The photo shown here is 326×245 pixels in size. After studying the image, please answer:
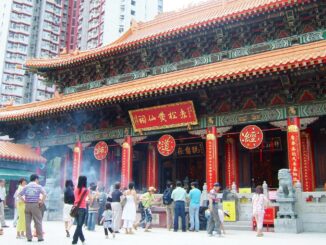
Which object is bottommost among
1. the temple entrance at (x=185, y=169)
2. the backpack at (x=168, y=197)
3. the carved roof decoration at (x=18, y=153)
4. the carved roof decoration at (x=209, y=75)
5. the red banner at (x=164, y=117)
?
the backpack at (x=168, y=197)

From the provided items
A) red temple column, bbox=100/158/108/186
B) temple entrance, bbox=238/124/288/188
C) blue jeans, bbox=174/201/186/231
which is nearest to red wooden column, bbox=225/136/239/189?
temple entrance, bbox=238/124/288/188

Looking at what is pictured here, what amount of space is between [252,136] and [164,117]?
3793 millimetres

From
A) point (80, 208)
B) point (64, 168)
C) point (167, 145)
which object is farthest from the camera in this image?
point (64, 168)

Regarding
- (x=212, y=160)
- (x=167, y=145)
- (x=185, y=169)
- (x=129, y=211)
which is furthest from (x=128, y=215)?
(x=185, y=169)

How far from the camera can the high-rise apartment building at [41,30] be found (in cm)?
5488

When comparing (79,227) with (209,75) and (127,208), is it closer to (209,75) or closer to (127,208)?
(127,208)

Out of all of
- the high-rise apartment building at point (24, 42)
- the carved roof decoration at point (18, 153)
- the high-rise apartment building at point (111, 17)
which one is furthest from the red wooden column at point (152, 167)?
the high-rise apartment building at point (111, 17)

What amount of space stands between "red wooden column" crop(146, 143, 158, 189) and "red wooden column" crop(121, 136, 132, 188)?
81.0 inches

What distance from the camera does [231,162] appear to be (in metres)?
15.7

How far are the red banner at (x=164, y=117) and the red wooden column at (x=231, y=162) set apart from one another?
236 cm

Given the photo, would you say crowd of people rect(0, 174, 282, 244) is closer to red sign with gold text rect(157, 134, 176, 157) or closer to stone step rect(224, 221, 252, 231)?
stone step rect(224, 221, 252, 231)

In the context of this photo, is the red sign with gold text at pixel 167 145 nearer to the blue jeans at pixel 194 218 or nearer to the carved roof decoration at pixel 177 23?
the blue jeans at pixel 194 218

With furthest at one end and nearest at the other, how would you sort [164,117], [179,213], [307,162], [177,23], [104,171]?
[177,23] → [104,171] → [164,117] → [307,162] → [179,213]

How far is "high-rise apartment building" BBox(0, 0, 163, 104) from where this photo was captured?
180 feet
